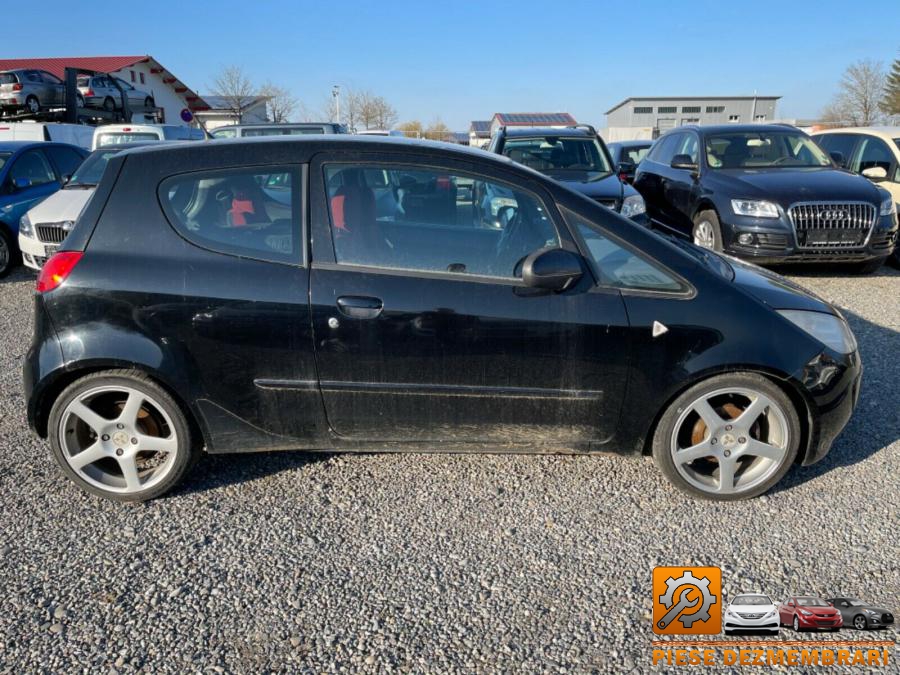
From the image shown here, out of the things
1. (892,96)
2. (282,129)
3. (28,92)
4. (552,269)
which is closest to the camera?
(552,269)

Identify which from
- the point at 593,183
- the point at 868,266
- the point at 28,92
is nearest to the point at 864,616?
the point at 593,183

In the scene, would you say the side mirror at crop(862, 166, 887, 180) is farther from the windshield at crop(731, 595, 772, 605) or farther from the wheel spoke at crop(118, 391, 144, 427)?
the wheel spoke at crop(118, 391, 144, 427)

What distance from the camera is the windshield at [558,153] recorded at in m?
8.09

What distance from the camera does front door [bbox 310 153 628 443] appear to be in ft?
9.34

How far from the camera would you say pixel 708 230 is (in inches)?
300

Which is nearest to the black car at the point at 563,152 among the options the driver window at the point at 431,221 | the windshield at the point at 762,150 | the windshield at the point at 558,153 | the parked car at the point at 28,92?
the windshield at the point at 558,153

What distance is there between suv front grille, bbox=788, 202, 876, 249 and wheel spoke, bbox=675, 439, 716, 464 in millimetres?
4868

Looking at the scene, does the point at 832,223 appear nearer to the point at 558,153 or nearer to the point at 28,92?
the point at 558,153

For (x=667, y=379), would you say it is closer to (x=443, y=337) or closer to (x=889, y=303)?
(x=443, y=337)

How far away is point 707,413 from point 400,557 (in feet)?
5.12

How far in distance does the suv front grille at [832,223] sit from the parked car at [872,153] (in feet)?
4.97

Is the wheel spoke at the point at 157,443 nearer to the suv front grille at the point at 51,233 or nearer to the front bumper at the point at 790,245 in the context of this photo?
the suv front grille at the point at 51,233

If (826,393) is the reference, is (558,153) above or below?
above

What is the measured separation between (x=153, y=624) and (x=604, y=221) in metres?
2.48
